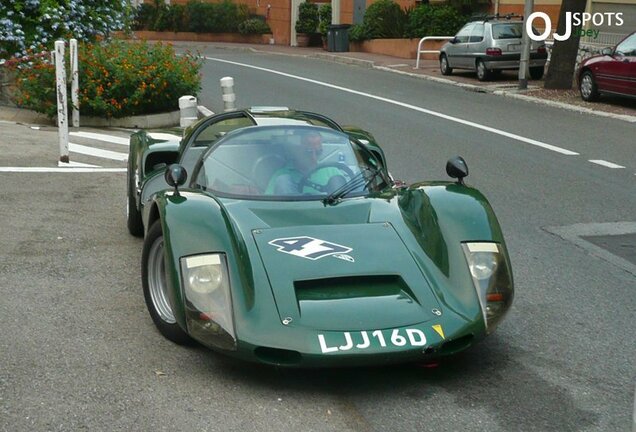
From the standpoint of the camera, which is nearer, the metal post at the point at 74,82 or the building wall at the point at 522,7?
the metal post at the point at 74,82

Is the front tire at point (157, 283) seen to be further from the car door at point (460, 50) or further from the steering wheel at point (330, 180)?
the car door at point (460, 50)

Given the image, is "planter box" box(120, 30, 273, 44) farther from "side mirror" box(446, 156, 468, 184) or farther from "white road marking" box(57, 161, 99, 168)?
"side mirror" box(446, 156, 468, 184)

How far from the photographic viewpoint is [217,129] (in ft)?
26.3

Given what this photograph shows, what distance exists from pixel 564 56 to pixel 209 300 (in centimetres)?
1962

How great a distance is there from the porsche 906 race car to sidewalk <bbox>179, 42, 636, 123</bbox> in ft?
42.7

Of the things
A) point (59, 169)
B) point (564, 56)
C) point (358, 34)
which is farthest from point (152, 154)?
point (358, 34)

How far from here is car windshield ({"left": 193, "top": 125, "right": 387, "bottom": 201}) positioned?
6770mm

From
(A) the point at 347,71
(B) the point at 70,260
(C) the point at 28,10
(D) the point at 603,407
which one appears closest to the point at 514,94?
(A) the point at 347,71

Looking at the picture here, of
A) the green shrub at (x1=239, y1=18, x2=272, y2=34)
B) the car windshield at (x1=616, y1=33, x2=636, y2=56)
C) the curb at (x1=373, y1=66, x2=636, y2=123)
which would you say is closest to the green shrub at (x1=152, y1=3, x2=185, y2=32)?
the green shrub at (x1=239, y1=18, x2=272, y2=34)

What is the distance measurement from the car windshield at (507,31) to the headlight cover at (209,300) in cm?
2229

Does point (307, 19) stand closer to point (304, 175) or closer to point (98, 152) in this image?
point (98, 152)

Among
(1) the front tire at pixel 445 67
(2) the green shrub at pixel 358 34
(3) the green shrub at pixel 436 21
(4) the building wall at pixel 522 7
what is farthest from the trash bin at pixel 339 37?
(1) the front tire at pixel 445 67

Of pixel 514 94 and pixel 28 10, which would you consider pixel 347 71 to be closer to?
pixel 514 94

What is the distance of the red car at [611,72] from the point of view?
20.0 m
